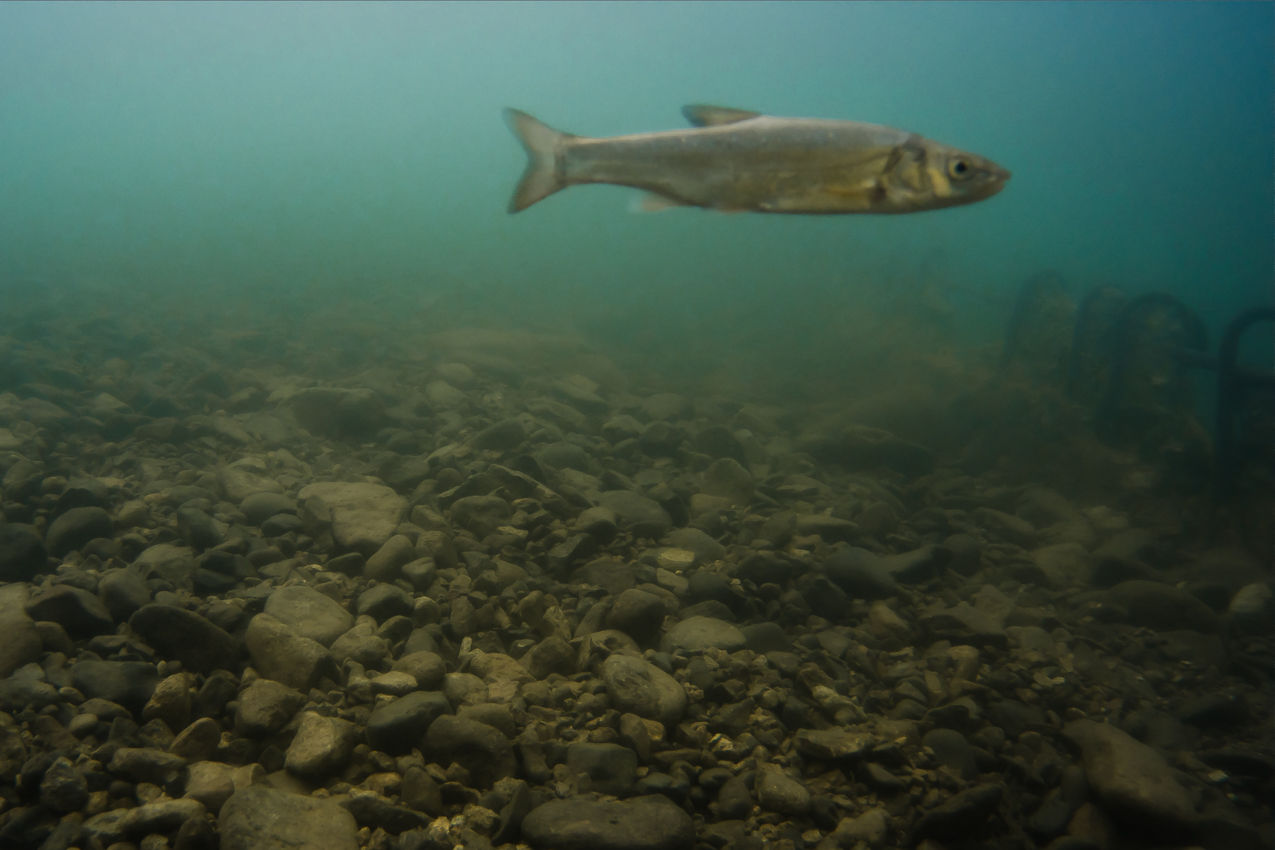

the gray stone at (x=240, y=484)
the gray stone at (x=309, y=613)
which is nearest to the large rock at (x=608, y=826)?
the gray stone at (x=309, y=613)

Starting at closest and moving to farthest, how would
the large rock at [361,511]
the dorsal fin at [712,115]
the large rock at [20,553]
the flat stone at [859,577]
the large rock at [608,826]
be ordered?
1. the large rock at [608,826]
2. the dorsal fin at [712,115]
3. the large rock at [20,553]
4. the large rock at [361,511]
5. the flat stone at [859,577]

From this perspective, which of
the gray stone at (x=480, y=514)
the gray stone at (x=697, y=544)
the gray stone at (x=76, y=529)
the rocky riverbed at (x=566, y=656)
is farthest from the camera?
the gray stone at (x=697, y=544)

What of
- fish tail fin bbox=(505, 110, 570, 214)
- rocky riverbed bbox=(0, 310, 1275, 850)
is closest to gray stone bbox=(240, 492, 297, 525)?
rocky riverbed bbox=(0, 310, 1275, 850)

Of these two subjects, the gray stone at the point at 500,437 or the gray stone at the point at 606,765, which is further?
the gray stone at the point at 500,437

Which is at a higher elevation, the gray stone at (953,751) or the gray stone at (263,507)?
the gray stone at (263,507)

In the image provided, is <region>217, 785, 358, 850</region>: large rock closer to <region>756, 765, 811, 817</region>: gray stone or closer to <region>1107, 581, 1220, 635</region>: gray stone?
<region>756, 765, 811, 817</region>: gray stone

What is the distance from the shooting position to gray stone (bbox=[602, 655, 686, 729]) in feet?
8.50

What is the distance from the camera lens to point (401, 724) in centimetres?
227

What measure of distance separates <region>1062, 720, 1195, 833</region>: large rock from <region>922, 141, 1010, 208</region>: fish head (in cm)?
232

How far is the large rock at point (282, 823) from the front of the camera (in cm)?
180

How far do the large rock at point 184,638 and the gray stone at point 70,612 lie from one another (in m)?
0.23

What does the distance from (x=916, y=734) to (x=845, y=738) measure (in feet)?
1.34

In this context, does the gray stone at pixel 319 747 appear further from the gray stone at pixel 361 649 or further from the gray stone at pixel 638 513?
the gray stone at pixel 638 513

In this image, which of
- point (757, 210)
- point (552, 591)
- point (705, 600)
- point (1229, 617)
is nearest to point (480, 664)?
point (552, 591)
